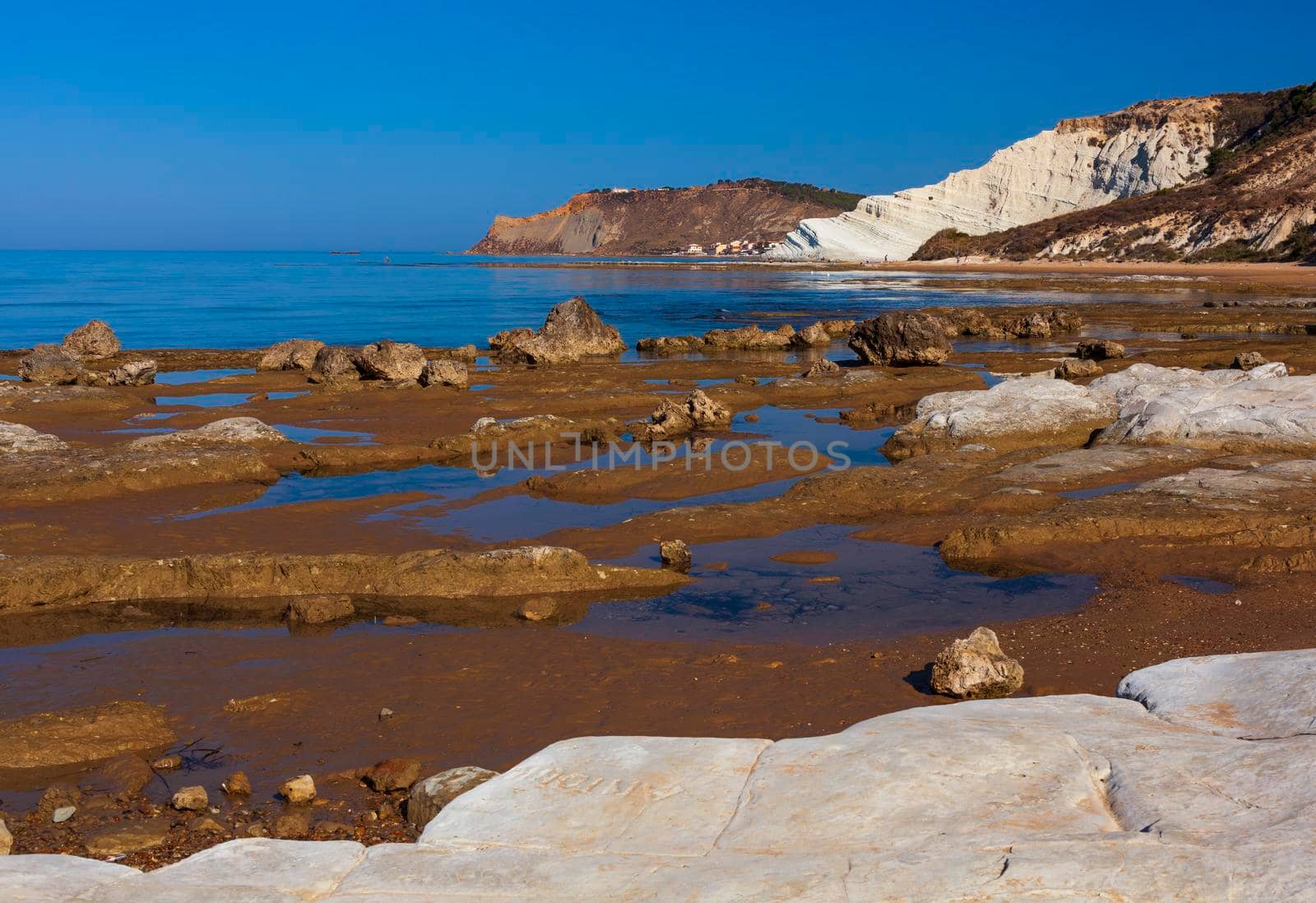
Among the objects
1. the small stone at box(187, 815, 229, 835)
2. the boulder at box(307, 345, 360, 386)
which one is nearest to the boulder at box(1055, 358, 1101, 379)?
the boulder at box(307, 345, 360, 386)

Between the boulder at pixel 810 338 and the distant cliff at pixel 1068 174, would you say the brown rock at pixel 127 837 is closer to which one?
the boulder at pixel 810 338

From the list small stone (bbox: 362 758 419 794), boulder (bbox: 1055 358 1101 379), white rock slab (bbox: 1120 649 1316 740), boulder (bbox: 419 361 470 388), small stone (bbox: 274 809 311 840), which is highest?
boulder (bbox: 1055 358 1101 379)

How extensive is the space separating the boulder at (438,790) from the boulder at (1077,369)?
1951 cm

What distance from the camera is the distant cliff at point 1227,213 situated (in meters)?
72.0

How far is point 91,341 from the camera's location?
102 feet

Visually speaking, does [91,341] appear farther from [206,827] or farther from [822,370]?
[206,827]

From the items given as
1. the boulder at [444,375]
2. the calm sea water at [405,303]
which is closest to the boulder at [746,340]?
the calm sea water at [405,303]

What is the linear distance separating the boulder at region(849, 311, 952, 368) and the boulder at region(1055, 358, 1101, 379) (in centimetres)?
499

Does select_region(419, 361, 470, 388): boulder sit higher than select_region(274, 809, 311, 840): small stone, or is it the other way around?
select_region(419, 361, 470, 388): boulder

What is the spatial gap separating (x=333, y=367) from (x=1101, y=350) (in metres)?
19.3

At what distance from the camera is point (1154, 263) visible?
79.6 meters

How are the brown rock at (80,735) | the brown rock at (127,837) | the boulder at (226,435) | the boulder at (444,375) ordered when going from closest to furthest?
1. the brown rock at (127,837)
2. the brown rock at (80,735)
3. the boulder at (226,435)
4. the boulder at (444,375)

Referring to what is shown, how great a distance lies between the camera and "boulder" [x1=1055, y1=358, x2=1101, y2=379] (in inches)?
888

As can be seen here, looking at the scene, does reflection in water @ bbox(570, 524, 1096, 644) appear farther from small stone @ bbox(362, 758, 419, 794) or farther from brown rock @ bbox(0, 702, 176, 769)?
brown rock @ bbox(0, 702, 176, 769)
